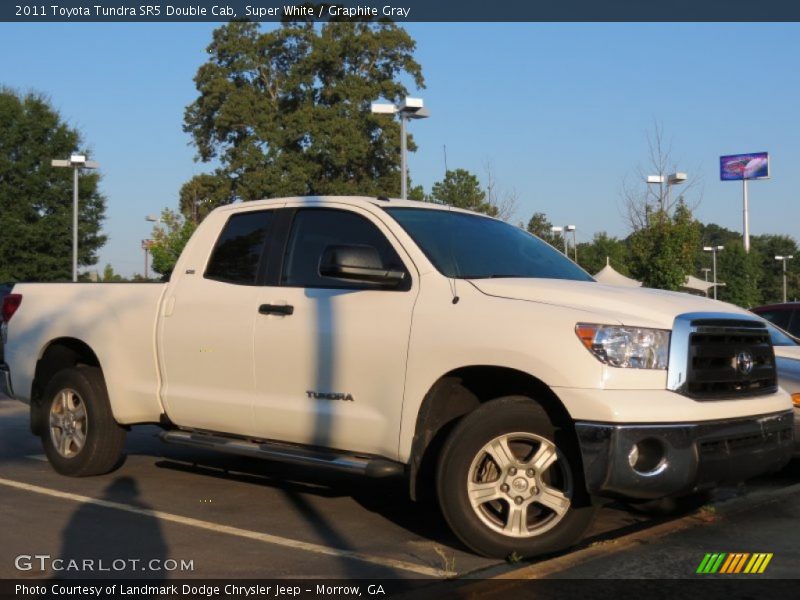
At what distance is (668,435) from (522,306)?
1.01 m

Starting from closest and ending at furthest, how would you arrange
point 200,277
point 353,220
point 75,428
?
point 353,220 → point 200,277 → point 75,428

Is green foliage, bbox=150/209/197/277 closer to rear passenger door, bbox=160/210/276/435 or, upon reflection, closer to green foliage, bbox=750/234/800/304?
rear passenger door, bbox=160/210/276/435

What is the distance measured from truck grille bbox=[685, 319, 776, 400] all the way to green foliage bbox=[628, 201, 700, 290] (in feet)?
56.5

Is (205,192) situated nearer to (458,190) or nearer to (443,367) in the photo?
(458,190)

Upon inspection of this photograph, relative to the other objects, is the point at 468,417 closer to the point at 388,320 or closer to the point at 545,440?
the point at 545,440

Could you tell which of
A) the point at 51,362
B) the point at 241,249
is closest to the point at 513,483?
the point at 241,249

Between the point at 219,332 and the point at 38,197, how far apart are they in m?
39.5

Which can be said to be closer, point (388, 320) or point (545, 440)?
point (545, 440)

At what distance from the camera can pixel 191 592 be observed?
4770 millimetres

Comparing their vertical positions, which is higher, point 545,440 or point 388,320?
point 388,320

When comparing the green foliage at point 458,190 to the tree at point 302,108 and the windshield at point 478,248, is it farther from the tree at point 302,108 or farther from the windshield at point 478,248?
the windshield at point 478,248

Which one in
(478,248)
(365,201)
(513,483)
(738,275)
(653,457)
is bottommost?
(513,483)

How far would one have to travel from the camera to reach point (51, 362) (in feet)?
26.7

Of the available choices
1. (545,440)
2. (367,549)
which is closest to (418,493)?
(367,549)
